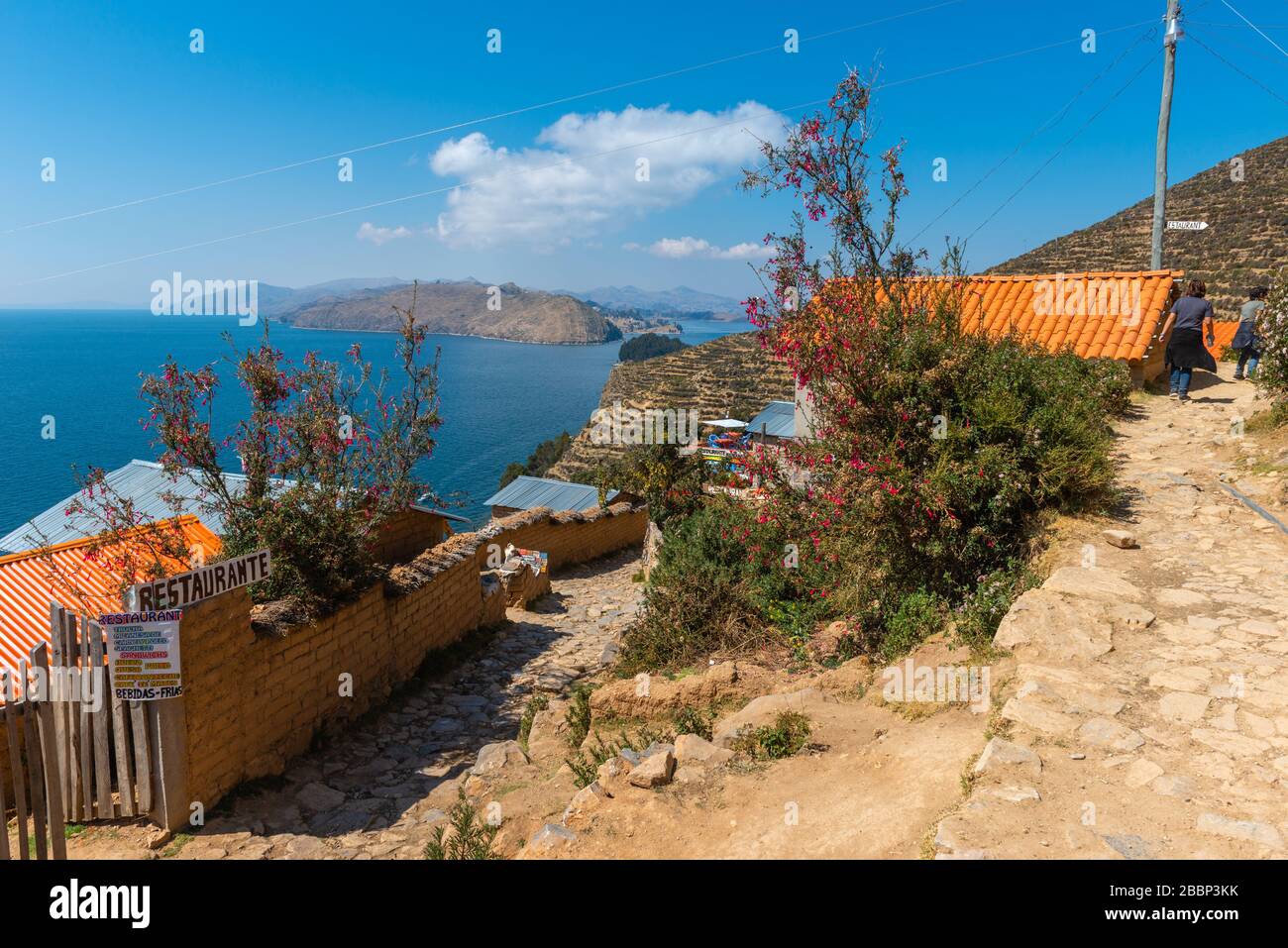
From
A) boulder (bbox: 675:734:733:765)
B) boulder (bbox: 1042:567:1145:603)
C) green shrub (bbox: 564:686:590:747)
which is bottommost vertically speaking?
green shrub (bbox: 564:686:590:747)

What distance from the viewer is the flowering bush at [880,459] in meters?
6.77

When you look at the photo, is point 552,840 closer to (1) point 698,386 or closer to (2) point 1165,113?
(2) point 1165,113

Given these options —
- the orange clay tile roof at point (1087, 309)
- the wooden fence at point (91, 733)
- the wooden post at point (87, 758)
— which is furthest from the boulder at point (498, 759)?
the orange clay tile roof at point (1087, 309)

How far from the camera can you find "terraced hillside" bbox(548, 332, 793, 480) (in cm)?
5566

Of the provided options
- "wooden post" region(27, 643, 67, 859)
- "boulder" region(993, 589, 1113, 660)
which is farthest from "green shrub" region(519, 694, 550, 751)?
"boulder" region(993, 589, 1113, 660)

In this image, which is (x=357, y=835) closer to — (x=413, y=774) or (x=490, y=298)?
(x=413, y=774)

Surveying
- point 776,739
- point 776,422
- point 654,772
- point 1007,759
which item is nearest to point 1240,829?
point 1007,759

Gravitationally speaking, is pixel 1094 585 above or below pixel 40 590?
above

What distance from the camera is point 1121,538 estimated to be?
21.8ft

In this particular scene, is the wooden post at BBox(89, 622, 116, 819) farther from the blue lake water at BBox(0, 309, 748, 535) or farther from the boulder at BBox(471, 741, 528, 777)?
the blue lake water at BBox(0, 309, 748, 535)

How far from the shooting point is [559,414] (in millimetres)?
113500

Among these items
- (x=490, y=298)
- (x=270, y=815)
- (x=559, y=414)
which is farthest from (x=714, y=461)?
(x=559, y=414)

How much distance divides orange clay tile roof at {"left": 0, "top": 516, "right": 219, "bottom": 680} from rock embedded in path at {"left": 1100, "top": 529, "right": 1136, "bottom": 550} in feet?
34.4

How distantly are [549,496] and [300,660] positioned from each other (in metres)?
17.9
